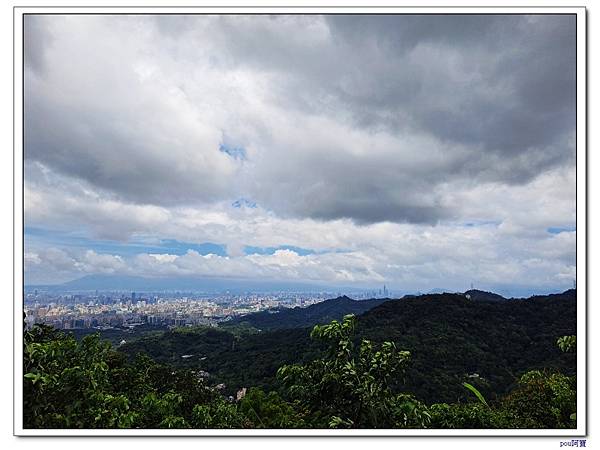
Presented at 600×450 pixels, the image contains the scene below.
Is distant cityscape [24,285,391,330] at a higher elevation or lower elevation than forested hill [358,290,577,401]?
higher

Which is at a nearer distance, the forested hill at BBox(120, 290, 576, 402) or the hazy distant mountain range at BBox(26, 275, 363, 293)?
the hazy distant mountain range at BBox(26, 275, 363, 293)

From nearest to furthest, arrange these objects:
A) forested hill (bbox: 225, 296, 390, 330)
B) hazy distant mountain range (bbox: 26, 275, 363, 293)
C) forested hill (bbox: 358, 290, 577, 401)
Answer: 1. hazy distant mountain range (bbox: 26, 275, 363, 293)
2. forested hill (bbox: 358, 290, 577, 401)
3. forested hill (bbox: 225, 296, 390, 330)

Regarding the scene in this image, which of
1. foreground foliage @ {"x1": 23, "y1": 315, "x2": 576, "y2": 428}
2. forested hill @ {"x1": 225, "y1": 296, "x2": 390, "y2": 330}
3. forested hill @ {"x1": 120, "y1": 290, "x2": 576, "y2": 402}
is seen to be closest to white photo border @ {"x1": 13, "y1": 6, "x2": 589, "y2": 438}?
foreground foliage @ {"x1": 23, "y1": 315, "x2": 576, "y2": 428}

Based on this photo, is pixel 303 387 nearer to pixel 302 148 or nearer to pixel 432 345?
pixel 302 148

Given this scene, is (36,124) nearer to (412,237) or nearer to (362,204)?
(362,204)

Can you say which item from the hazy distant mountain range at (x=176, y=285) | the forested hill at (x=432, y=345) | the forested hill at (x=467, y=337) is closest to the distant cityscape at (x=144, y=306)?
the hazy distant mountain range at (x=176, y=285)

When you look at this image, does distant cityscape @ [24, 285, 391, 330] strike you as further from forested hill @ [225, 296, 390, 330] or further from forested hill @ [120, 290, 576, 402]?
forested hill @ [120, 290, 576, 402]
